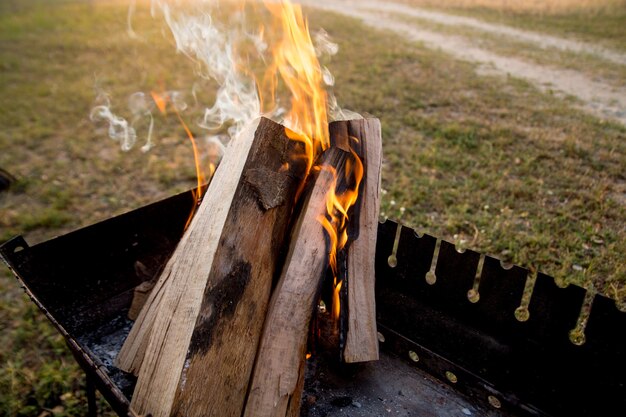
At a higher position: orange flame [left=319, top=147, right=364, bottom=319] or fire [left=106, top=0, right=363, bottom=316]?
fire [left=106, top=0, right=363, bottom=316]

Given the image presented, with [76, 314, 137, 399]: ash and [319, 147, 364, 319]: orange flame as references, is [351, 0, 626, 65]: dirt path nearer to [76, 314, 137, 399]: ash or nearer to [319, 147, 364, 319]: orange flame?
[319, 147, 364, 319]: orange flame

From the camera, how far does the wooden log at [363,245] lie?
1.62 meters

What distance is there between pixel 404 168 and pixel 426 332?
284 centimetres

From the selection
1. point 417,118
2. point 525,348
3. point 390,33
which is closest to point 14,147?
point 417,118

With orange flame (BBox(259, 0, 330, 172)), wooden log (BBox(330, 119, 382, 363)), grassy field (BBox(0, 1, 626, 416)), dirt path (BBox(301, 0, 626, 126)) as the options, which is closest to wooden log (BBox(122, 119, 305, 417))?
orange flame (BBox(259, 0, 330, 172))

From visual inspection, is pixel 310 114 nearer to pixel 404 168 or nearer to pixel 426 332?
pixel 426 332

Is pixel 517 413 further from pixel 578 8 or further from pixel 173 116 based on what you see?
pixel 578 8

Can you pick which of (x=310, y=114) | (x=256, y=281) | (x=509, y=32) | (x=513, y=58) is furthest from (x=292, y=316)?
(x=509, y=32)

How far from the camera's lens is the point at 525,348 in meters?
1.66

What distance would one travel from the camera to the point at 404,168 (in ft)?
14.9

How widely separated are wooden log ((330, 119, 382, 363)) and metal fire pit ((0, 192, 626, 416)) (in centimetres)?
19

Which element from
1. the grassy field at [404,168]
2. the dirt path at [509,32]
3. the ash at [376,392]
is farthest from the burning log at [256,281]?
the dirt path at [509,32]

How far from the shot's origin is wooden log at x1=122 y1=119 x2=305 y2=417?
1.38m

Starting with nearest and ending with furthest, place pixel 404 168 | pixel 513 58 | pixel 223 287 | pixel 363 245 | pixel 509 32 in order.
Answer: pixel 223 287 → pixel 363 245 → pixel 404 168 → pixel 513 58 → pixel 509 32
